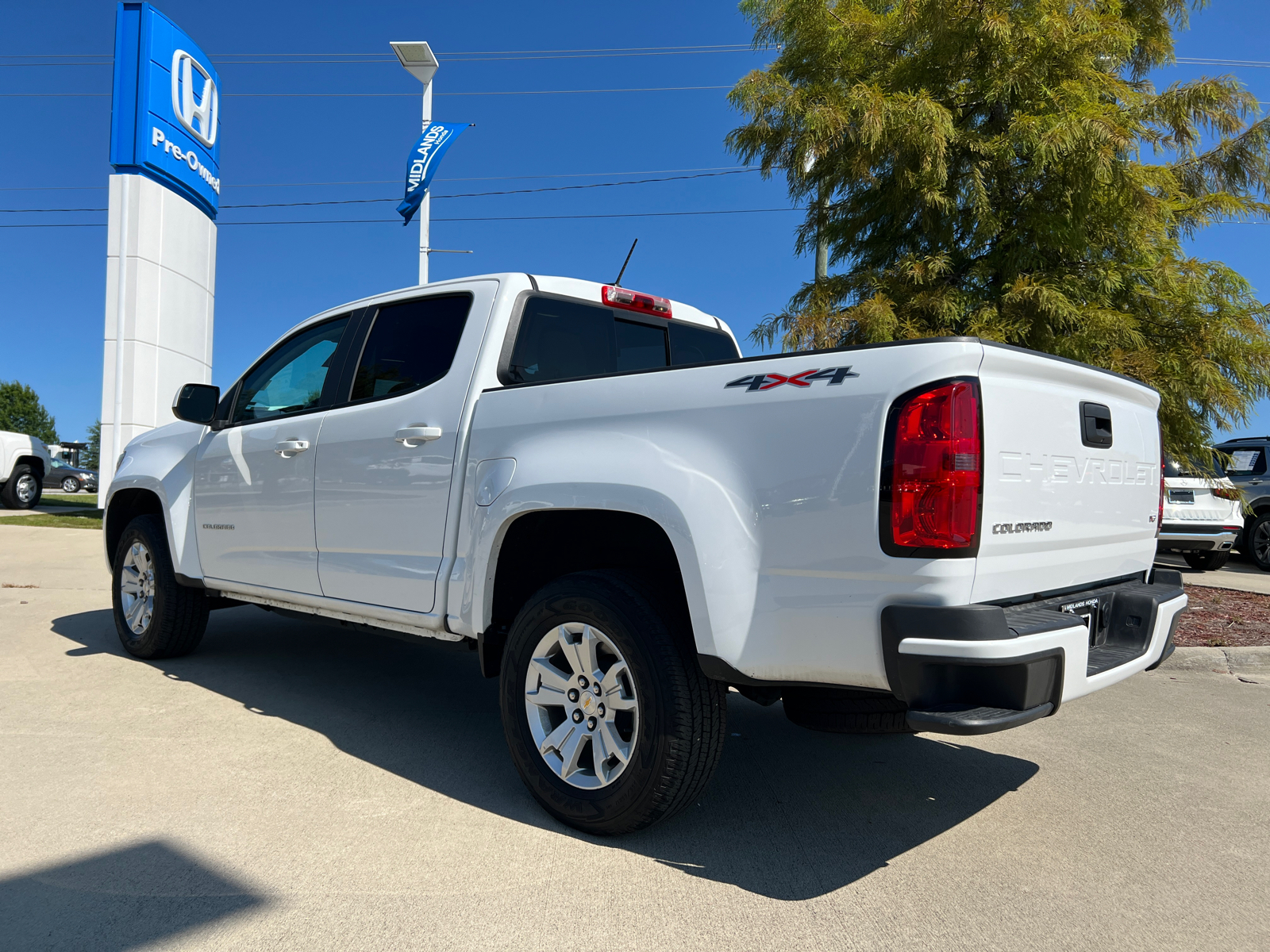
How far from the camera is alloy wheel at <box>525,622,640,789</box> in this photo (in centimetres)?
300

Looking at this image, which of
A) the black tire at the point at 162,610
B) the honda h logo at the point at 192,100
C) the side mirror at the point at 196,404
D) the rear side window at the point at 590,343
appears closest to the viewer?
the rear side window at the point at 590,343

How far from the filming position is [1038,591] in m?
2.70

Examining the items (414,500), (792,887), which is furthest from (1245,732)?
(414,500)

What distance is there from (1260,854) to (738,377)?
2399 millimetres

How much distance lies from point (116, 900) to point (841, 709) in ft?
7.09

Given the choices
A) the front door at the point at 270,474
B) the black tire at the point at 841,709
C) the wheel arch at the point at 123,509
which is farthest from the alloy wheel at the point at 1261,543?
the wheel arch at the point at 123,509

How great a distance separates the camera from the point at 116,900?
2.57m

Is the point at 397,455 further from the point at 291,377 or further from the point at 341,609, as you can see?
the point at 291,377

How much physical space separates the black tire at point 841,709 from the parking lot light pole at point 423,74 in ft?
43.3

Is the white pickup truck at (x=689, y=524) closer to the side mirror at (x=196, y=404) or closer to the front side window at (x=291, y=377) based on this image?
the front side window at (x=291, y=377)

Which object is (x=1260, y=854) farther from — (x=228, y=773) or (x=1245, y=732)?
(x=228, y=773)

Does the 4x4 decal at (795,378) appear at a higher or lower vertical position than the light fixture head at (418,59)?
lower

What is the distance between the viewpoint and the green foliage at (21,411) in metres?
95.9

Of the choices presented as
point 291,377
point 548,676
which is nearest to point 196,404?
point 291,377
